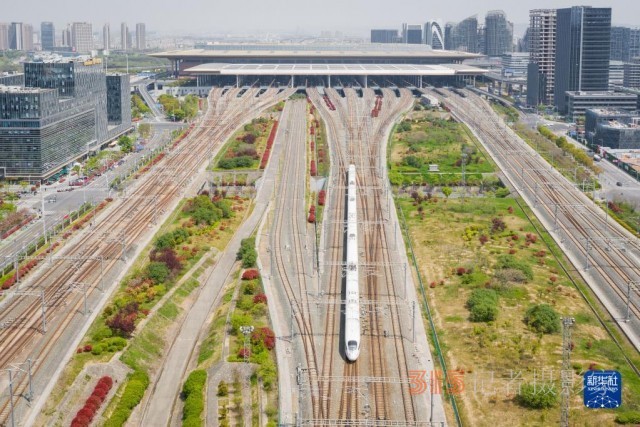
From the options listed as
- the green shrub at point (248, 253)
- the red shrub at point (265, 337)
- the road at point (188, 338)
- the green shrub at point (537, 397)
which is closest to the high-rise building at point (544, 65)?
the road at point (188, 338)

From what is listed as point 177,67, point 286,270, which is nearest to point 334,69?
point 177,67

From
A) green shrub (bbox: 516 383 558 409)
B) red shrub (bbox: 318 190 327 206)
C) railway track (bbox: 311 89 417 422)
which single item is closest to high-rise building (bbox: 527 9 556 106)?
railway track (bbox: 311 89 417 422)

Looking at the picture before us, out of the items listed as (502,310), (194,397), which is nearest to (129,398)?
(194,397)

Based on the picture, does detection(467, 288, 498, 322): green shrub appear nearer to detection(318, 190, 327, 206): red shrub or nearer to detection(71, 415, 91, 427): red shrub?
detection(71, 415, 91, 427): red shrub

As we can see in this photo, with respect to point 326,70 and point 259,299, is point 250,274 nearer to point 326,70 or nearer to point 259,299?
point 259,299

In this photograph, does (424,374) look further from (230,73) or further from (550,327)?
(230,73)

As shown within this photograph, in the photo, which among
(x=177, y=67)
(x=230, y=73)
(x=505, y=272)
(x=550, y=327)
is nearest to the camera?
(x=550, y=327)
